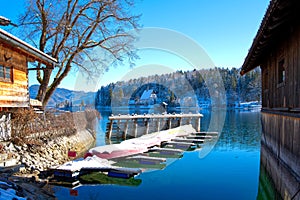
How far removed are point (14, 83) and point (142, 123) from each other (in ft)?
46.8

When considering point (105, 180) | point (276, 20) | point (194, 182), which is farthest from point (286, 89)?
point (105, 180)

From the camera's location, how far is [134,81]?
87.4 metres

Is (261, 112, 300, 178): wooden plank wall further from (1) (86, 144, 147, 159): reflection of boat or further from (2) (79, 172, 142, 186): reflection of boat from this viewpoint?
(1) (86, 144, 147, 159): reflection of boat

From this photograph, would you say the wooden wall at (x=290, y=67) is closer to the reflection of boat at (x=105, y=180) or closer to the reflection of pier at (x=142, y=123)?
the reflection of boat at (x=105, y=180)

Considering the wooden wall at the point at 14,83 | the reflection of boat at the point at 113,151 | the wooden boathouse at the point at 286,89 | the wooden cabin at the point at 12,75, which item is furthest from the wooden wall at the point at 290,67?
the wooden wall at the point at 14,83

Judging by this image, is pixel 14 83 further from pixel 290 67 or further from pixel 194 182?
pixel 290 67

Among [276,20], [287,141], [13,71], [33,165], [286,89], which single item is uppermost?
[276,20]

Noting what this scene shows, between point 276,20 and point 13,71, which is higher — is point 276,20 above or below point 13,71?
above

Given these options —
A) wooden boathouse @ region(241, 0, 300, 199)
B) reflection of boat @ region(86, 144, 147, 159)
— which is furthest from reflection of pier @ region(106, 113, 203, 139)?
wooden boathouse @ region(241, 0, 300, 199)

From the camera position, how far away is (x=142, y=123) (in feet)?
81.5

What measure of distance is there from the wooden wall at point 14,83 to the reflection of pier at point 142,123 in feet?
29.4

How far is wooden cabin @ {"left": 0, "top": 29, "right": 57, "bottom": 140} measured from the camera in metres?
10.8

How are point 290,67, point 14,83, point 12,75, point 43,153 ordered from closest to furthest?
point 290,67 → point 43,153 → point 12,75 → point 14,83

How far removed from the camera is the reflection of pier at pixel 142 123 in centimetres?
2216
